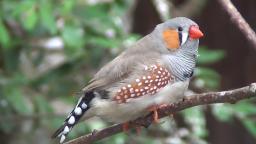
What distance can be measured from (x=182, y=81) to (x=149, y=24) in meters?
2.88

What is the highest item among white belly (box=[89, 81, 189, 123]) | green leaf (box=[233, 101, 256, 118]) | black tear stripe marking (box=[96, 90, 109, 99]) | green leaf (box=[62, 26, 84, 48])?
green leaf (box=[62, 26, 84, 48])

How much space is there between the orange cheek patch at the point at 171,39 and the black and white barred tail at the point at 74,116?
1.22 feet

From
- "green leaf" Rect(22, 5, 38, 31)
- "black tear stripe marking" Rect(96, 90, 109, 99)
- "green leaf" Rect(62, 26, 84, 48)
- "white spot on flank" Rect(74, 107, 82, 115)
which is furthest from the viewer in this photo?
"green leaf" Rect(62, 26, 84, 48)

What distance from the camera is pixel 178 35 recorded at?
2609 millimetres

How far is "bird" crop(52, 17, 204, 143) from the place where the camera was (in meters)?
2.47

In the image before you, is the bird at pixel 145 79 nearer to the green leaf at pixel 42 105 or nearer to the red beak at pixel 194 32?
the red beak at pixel 194 32

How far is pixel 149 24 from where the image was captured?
5.37 metres

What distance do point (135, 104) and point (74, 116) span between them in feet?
0.80

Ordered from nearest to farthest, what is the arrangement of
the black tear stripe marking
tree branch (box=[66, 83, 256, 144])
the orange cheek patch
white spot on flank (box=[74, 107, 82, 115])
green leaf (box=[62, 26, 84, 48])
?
tree branch (box=[66, 83, 256, 144])
white spot on flank (box=[74, 107, 82, 115])
the black tear stripe marking
the orange cheek patch
green leaf (box=[62, 26, 84, 48])

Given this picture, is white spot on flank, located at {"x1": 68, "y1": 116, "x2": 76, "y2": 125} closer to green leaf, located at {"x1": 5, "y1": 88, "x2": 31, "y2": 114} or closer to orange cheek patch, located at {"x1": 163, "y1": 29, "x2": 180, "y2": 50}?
orange cheek patch, located at {"x1": 163, "y1": 29, "x2": 180, "y2": 50}

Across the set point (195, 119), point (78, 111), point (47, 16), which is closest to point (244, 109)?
point (195, 119)

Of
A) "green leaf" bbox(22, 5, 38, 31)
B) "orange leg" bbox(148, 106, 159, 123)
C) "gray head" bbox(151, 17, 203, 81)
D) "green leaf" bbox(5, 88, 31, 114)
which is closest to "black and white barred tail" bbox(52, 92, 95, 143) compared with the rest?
"orange leg" bbox(148, 106, 159, 123)

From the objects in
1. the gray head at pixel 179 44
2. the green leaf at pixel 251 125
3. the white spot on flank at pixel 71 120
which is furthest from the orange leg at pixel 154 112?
the green leaf at pixel 251 125

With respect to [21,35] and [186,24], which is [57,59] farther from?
[186,24]
